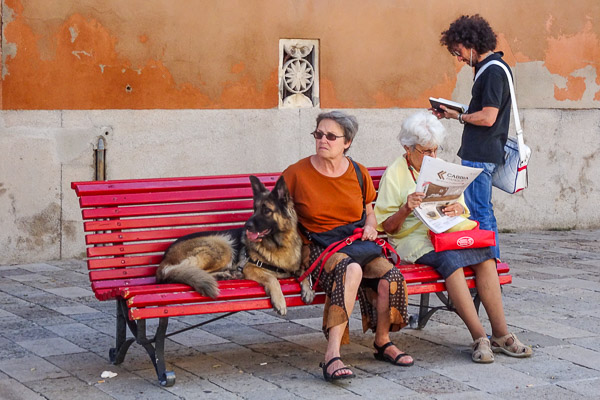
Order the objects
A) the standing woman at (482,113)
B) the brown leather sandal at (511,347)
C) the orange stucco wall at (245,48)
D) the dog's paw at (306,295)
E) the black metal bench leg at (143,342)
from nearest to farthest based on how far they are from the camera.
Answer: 1. the black metal bench leg at (143,342)
2. the dog's paw at (306,295)
3. the brown leather sandal at (511,347)
4. the standing woman at (482,113)
5. the orange stucco wall at (245,48)

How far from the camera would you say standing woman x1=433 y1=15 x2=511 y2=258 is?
5.87 m

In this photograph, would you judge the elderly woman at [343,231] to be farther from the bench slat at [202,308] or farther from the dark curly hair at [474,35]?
the dark curly hair at [474,35]

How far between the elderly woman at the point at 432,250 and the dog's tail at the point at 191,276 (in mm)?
1084

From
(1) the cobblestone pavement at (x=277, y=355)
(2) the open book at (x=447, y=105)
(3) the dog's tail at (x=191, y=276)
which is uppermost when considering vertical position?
(2) the open book at (x=447, y=105)

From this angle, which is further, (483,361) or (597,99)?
(597,99)

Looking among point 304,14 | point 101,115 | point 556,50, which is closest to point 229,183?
point 101,115

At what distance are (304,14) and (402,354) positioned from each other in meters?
4.53

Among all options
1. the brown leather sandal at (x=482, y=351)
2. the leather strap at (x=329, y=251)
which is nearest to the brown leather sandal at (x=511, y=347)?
the brown leather sandal at (x=482, y=351)

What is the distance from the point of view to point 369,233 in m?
5.04

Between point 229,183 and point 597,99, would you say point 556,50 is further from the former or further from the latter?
point 229,183

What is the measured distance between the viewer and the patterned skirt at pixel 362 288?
4.79 metres

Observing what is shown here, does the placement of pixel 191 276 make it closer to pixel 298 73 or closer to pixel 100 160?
→ pixel 100 160

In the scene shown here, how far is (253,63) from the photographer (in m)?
8.54

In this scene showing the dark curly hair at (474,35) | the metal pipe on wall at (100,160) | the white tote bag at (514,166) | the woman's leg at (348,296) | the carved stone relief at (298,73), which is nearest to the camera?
the woman's leg at (348,296)
